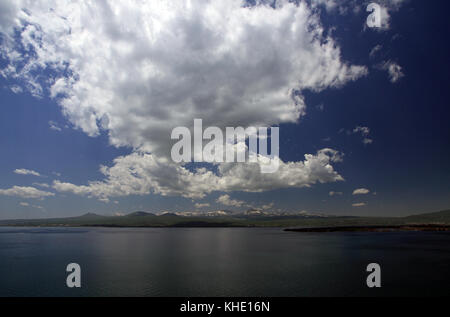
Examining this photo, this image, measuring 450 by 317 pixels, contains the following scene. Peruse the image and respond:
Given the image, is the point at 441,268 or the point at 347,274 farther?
the point at 441,268

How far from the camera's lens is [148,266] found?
243ft

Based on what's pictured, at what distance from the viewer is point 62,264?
79062 millimetres

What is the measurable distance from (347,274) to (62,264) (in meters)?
78.7

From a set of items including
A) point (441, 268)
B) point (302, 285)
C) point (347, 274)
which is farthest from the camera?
point (441, 268)
